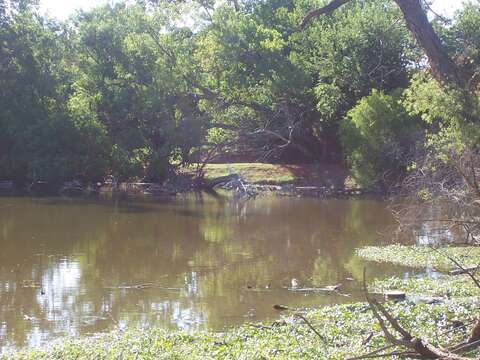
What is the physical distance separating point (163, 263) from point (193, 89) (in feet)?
87.2

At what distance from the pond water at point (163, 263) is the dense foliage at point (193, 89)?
6880mm

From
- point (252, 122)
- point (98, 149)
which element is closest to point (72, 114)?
point (98, 149)

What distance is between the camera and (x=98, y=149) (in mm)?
40125

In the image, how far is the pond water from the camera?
41.5ft

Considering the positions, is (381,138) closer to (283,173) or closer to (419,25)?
(283,173)

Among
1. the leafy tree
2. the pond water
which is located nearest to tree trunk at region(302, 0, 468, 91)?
the pond water

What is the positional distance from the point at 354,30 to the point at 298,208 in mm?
13463

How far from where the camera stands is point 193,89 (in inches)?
1727

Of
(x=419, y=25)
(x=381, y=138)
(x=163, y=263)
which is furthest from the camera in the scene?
(x=381, y=138)

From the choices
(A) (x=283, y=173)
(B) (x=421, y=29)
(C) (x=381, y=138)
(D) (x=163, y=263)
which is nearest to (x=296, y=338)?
(B) (x=421, y=29)

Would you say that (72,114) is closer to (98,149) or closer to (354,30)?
(98,149)

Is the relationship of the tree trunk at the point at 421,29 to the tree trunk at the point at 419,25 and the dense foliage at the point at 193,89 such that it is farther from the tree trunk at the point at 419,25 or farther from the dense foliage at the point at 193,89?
the dense foliage at the point at 193,89

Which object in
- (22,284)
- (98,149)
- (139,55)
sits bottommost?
(22,284)

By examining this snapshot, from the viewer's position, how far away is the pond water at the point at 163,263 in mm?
12641
